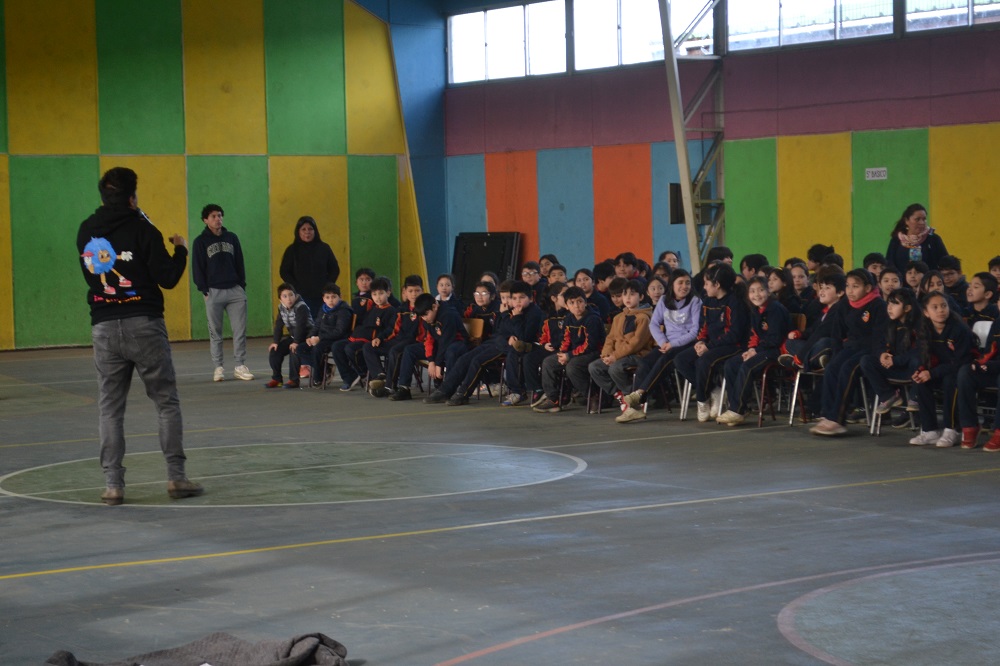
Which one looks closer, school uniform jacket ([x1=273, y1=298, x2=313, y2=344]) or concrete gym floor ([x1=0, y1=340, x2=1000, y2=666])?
concrete gym floor ([x1=0, y1=340, x2=1000, y2=666])

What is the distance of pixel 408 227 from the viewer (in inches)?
981

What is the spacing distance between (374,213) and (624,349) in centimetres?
1269

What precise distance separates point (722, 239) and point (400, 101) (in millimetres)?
6944

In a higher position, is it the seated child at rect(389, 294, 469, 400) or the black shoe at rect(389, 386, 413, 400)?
the seated child at rect(389, 294, 469, 400)

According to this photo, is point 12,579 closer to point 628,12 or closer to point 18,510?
point 18,510

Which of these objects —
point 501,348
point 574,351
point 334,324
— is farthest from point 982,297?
point 334,324

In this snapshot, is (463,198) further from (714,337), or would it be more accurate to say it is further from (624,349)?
(714,337)

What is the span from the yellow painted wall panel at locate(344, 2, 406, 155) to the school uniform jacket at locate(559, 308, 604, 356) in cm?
1221

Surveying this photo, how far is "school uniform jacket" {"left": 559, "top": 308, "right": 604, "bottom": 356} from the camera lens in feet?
42.0

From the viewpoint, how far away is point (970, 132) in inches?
695

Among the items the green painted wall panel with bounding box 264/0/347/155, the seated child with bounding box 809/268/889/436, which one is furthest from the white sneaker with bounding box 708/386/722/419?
the green painted wall panel with bounding box 264/0/347/155

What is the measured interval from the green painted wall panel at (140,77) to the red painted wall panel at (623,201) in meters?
6.76

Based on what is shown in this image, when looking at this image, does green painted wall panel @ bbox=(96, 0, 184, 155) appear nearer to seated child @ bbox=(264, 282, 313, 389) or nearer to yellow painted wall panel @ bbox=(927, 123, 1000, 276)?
seated child @ bbox=(264, 282, 313, 389)

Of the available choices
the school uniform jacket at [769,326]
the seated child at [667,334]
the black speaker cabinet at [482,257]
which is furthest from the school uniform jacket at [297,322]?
the black speaker cabinet at [482,257]
